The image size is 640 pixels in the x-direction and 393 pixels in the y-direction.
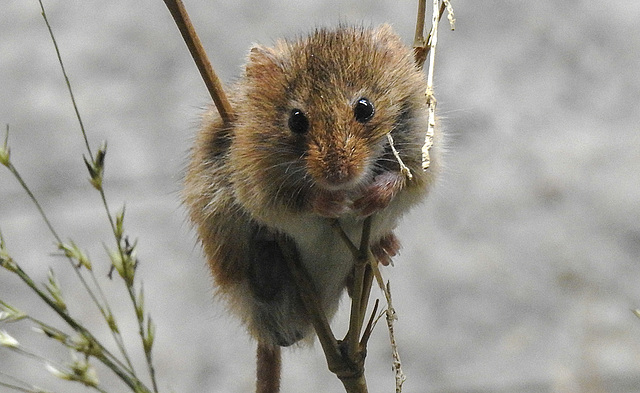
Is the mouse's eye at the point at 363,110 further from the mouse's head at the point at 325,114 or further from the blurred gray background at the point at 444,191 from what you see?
the blurred gray background at the point at 444,191

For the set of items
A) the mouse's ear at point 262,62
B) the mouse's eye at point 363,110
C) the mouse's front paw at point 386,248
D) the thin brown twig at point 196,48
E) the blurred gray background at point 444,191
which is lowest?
the thin brown twig at point 196,48

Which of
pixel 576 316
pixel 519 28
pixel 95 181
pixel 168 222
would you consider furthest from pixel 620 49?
pixel 95 181

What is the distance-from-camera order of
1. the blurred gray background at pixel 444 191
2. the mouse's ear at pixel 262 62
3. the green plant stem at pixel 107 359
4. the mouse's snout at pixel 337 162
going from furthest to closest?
the blurred gray background at pixel 444 191
the mouse's ear at pixel 262 62
the mouse's snout at pixel 337 162
the green plant stem at pixel 107 359

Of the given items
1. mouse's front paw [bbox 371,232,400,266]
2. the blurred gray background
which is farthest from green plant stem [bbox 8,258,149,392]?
the blurred gray background

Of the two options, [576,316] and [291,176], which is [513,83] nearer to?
[576,316]

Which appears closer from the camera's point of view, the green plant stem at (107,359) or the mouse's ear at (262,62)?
the green plant stem at (107,359)

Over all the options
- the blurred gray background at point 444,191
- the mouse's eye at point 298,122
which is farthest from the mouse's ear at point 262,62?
the blurred gray background at point 444,191
